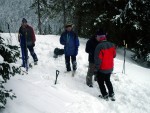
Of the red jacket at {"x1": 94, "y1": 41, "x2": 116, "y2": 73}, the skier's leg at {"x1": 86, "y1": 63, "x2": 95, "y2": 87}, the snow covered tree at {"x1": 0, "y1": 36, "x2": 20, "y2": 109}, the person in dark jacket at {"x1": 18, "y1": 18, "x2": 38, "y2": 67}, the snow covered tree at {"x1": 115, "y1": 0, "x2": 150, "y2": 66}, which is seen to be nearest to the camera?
the snow covered tree at {"x1": 0, "y1": 36, "x2": 20, "y2": 109}

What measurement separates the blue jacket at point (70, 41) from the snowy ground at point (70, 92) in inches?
40.9

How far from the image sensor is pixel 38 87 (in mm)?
7863

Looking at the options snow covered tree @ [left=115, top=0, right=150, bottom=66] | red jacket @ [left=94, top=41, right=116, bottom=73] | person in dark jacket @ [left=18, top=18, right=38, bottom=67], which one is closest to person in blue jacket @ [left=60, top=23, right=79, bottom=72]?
person in dark jacket @ [left=18, top=18, right=38, bottom=67]

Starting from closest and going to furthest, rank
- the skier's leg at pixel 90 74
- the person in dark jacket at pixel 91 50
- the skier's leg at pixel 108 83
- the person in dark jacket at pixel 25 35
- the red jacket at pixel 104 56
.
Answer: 1. the red jacket at pixel 104 56
2. the skier's leg at pixel 108 83
3. the person in dark jacket at pixel 91 50
4. the skier's leg at pixel 90 74
5. the person in dark jacket at pixel 25 35

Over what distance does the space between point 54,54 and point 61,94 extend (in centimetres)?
521

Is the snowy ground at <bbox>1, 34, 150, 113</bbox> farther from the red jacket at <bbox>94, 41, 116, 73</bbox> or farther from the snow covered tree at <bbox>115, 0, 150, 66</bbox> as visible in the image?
the snow covered tree at <bbox>115, 0, 150, 66</bbox>

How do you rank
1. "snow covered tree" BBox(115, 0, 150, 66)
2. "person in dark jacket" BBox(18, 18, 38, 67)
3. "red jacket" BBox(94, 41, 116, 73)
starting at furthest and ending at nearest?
1. "snow covered tree" BBox(115, 0, 150, 66)
2. "person in dark jacket" BBox(18, 18, 38, 67)
3. "red jacket" BBox(94, 41, 116, 73)

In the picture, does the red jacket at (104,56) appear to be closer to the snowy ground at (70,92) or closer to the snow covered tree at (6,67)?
the snowy ground at (70,92)

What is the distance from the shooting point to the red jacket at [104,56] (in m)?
7.89

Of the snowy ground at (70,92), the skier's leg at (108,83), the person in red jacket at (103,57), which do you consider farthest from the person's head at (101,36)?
the snowy ground at (70,92)

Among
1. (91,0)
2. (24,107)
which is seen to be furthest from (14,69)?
(91,0)

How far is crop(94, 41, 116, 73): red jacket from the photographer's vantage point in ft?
25.9

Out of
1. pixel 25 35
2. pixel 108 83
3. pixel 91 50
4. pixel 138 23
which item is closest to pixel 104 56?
pixel 108 83

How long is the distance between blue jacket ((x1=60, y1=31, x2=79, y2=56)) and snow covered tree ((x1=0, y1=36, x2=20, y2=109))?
3.98 meters
